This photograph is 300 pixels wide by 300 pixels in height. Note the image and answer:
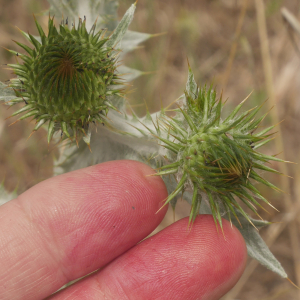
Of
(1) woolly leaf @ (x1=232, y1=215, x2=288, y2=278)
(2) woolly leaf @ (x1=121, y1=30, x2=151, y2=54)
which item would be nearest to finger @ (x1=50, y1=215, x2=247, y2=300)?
(1) woolly leaf @ (x1=232, y1=215, x2=288, y2=278)

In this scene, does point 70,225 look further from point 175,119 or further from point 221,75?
point 221,75

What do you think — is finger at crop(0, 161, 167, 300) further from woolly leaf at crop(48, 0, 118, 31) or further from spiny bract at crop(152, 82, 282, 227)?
woolly leaf at crop(48, 0, 118, 31)

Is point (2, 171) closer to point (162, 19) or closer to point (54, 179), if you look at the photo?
point (54, 179)

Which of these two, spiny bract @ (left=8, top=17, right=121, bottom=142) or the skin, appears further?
the skin

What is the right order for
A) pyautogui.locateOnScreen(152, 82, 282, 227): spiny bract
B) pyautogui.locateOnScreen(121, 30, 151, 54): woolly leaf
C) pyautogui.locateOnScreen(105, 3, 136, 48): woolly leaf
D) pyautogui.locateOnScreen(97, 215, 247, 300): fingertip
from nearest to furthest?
pyautogui.locateOnScreen(152, 82, 282, 227): spiny bract → pyautogui.locateOnScreen(97, 215, 247, 300): fingertip → pyautogui.locateOnScreen(105, 3, 136, 48): woolly leaf → pyautogui.locateOnScreen(121, 30, 151, 54): woolly leaf

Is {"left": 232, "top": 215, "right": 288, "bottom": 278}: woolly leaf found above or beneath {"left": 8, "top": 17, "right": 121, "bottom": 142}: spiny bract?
beneath

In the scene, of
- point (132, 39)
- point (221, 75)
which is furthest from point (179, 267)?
point (221, 75)

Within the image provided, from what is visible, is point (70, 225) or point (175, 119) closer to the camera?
point (175, 119)
